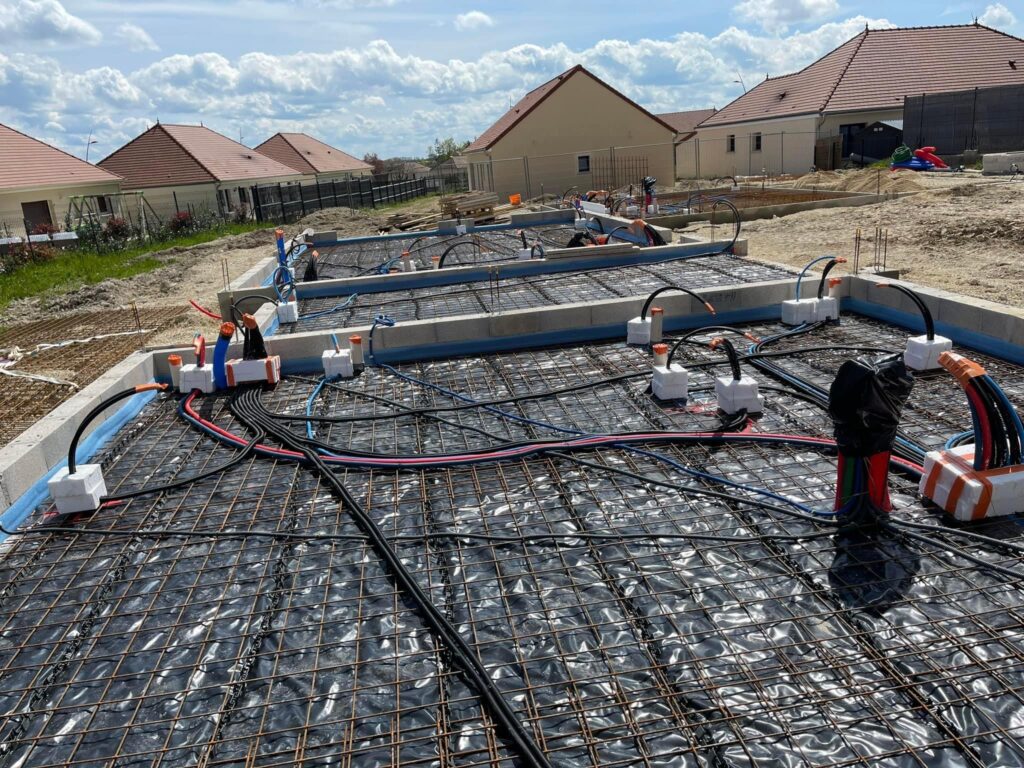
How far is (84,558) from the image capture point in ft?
13.0

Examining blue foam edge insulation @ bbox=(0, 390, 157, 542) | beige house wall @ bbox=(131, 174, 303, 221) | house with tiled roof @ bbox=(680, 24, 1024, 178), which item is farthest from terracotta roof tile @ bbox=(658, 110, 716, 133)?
blue foam edge insulation @ bbox=(0, 390, 157, 542)

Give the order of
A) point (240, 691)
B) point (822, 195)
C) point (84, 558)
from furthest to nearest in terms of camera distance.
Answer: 1. point (822, 195)
2. point (84, 558)
3. point (240, 691)

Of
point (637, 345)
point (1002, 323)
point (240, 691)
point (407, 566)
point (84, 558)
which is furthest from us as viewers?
point (637, 345)

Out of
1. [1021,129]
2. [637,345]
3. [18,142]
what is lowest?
[637,345]

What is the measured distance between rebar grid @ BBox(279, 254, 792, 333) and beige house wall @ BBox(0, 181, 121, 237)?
62.5 ft

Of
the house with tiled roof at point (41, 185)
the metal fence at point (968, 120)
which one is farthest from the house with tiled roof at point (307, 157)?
the metal fence at point (968, 120)

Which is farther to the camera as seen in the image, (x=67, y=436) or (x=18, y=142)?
(x=18, y=142)

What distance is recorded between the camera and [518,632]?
123 inches

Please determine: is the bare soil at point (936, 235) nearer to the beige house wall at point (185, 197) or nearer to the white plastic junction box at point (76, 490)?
the white plastic junction box at point (76, 490)

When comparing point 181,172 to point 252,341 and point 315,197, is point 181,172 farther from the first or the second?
point 252,341

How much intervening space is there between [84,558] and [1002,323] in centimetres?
680

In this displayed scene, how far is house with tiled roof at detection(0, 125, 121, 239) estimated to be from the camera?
24.0m

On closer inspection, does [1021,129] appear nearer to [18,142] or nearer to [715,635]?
[715,635]

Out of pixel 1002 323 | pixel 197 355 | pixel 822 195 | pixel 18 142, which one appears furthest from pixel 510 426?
pixel 18 142
